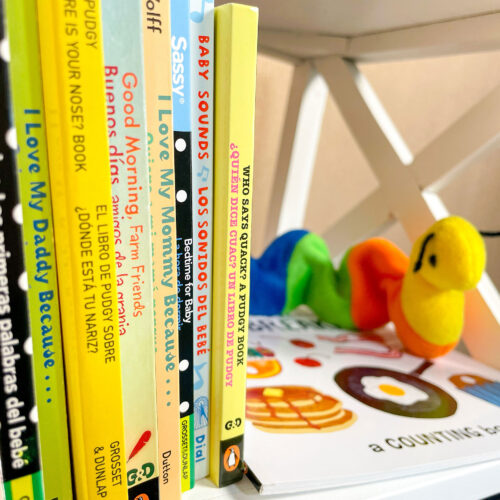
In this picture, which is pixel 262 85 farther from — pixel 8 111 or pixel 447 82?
pixel 8 111

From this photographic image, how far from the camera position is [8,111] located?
8.9 inches

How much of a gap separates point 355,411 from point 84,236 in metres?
0.33

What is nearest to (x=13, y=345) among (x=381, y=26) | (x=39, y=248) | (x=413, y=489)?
(x=39, y=248)

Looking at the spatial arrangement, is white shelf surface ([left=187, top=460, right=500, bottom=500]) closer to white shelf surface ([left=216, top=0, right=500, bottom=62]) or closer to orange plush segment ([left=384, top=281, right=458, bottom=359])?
orange plush segment ([left=384, top=281, right=458, bottom=359])

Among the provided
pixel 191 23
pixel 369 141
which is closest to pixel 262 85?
pixel 369 141

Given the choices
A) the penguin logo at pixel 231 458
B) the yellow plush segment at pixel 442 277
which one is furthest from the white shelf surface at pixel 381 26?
the penguin logo at pixel 231 458

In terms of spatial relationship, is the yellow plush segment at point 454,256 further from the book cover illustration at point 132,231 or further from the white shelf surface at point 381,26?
the book cover illustration at point 132,231

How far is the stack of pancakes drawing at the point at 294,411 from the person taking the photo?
1.39 feet

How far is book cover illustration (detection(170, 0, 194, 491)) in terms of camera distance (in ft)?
0.91

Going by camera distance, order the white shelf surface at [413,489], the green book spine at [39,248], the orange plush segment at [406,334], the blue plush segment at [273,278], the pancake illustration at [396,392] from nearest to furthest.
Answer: the green book spine at [39,248]
the white shelf surface at [413,489]
the pancake illustration at [396,392]
the orange plush segment at [406,334]
the blue plush segment at [273,278]

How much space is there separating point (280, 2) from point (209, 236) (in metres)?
0.34

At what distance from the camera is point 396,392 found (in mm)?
505

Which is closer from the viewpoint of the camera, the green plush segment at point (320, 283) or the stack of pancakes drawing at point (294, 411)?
the stack of pancakes drawing at point (294, 411)

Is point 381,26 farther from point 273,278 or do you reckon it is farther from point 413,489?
point 413,489
